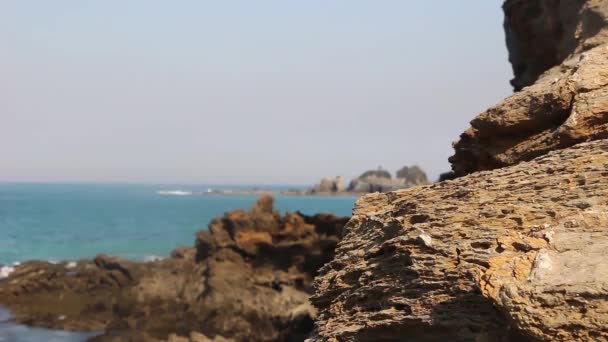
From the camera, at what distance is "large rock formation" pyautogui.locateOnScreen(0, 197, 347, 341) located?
32.5m

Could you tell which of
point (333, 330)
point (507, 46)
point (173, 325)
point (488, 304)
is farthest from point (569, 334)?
point (173, 325)

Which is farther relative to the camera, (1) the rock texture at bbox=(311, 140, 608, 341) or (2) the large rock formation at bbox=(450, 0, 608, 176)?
(2) the large rock formation at bbox=(450, 0, 608, 176)

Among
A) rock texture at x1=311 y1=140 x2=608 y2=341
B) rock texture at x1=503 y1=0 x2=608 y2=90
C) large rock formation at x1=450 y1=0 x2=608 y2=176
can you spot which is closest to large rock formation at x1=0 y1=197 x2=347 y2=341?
rock texture at x1=503 y1=0 x2=608 y2=90

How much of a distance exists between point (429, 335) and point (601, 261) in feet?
9.74

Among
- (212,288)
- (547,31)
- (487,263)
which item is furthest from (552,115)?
(212,288)

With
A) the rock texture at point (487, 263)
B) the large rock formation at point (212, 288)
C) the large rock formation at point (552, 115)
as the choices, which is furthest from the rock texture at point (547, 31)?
the large rock formation at point (212, 288)

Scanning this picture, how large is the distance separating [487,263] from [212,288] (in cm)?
3070

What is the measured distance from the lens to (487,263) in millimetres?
8234

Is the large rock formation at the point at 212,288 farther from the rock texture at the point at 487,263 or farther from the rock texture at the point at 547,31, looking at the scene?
the rock texture at the point at 487,263

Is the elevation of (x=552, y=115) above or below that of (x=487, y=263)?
above

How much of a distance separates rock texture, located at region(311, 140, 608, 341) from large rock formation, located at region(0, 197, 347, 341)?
19.0 m

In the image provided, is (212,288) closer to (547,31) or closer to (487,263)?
(547,31)

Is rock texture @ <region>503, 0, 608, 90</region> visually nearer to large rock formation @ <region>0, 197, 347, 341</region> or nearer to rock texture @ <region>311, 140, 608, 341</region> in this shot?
rock texture @ <region>311, 140, 608, 341</region>

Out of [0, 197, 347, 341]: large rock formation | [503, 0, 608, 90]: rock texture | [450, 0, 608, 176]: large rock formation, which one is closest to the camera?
[450, 0, 608, 176]: large rock formation
